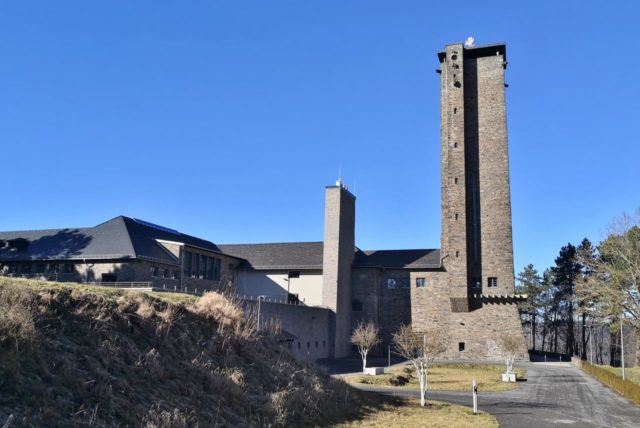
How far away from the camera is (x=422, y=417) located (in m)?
17.9

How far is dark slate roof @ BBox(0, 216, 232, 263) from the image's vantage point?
39.2 metres

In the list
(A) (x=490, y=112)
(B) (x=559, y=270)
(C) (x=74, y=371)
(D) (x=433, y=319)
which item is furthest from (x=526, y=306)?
(C) (x=74, y=371)

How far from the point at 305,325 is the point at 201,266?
35.6 feet

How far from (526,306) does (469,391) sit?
182ft

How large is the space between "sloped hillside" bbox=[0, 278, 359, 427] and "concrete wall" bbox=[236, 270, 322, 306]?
36.5 m

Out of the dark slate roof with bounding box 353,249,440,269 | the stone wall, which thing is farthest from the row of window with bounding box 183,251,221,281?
the dark slate roof with bounding box 353,249,440,269

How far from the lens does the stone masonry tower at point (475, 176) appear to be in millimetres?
53125

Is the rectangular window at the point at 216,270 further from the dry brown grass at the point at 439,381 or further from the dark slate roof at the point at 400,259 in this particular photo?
the dry brown grass at the point at 439,381

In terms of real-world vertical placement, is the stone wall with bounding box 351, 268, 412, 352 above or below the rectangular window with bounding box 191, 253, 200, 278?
below

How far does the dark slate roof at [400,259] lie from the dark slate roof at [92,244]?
896 inches

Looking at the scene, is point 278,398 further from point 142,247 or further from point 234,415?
point 142,247

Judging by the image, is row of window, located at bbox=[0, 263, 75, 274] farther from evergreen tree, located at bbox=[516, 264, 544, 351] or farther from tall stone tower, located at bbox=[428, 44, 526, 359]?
evergreen tree, located at bbox=[516, 264, 544, 351]

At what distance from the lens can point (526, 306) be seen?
78875mm

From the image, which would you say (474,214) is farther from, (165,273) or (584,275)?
(165,273)
